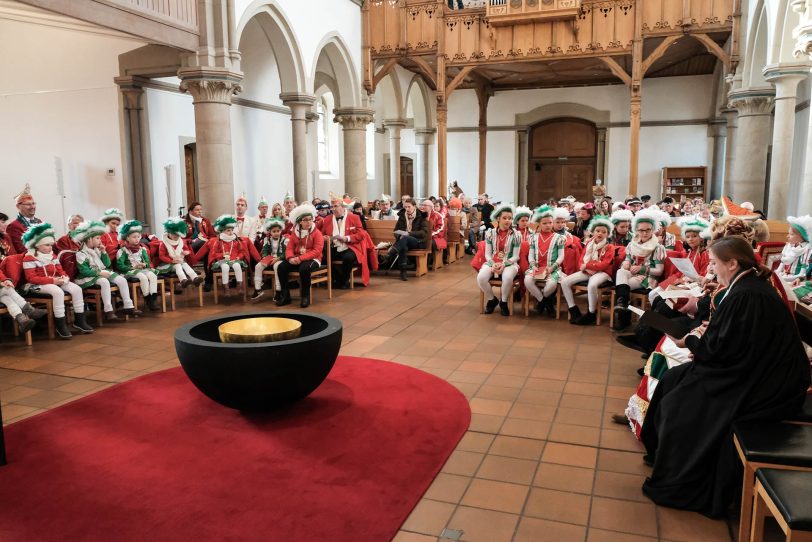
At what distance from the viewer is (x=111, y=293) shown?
7191mm

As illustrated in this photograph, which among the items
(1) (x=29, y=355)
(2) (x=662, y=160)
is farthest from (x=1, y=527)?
(2) (x=662, y=160)

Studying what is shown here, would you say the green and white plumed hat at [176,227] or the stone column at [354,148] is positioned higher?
the stone column at [354,148]

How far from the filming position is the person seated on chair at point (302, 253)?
8.02 m

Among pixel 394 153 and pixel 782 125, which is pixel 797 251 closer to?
pixel 782 125

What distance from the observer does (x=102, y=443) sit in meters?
3.77

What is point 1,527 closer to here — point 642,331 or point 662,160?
point 642,331

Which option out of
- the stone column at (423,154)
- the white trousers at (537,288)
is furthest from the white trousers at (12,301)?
the stone column at (423,154)

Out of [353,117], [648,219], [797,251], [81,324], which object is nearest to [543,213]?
[648,219]

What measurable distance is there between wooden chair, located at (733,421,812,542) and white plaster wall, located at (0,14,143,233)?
37.7 ft

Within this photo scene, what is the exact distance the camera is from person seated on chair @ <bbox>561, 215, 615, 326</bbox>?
6.90 meters

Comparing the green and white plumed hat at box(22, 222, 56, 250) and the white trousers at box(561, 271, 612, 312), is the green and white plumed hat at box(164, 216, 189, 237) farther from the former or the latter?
the white trousers at box(561, 271, 612, 312)

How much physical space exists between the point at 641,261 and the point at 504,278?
1523 millimetres

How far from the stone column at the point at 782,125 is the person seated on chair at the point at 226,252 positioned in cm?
877

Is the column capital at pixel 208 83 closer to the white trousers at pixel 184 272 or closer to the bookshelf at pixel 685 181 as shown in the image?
the white trousers at pixel 184 272
